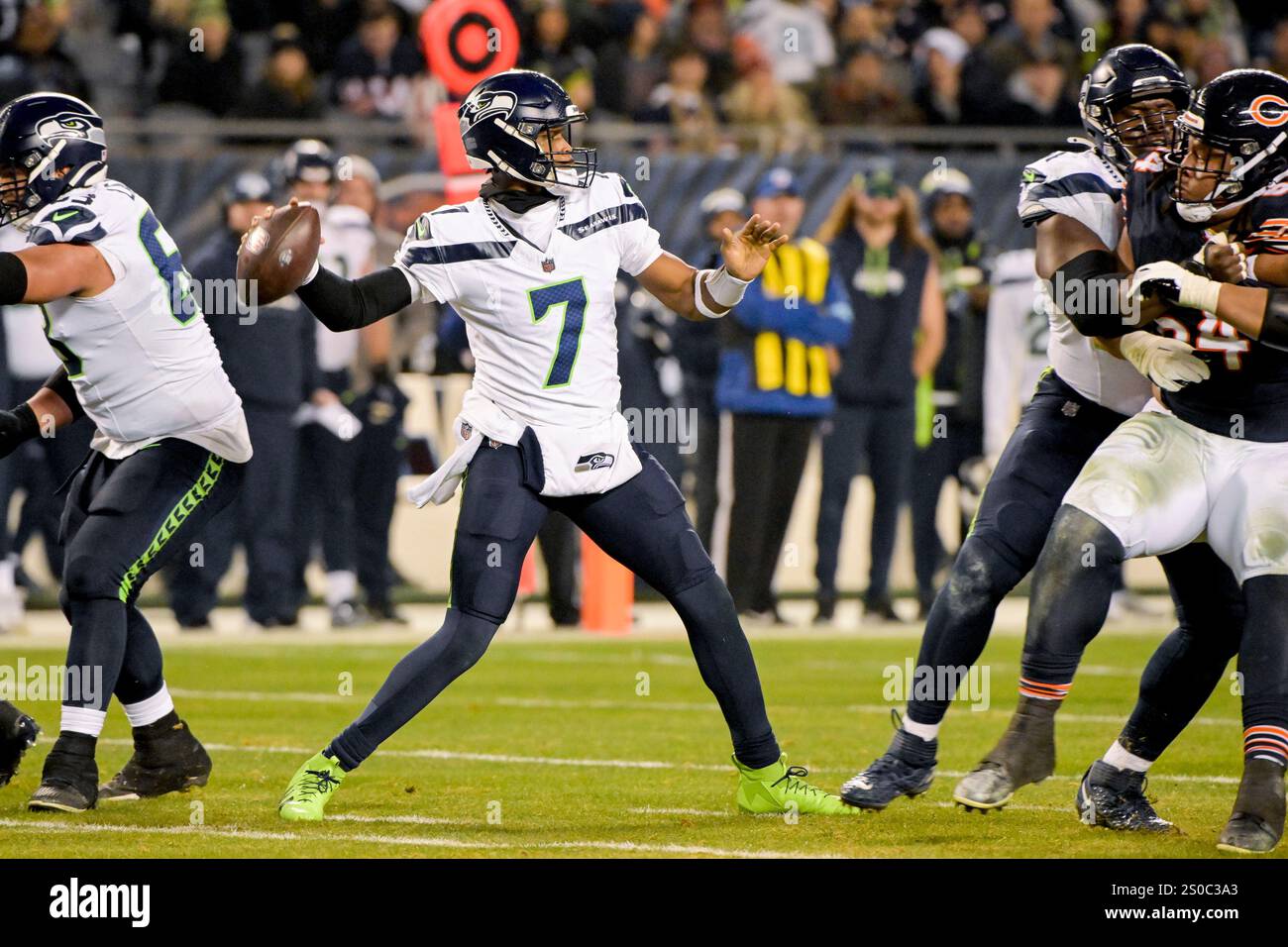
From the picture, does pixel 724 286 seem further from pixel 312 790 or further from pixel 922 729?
pixel 312 790

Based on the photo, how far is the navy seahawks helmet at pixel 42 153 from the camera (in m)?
6.19

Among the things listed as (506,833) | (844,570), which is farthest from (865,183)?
(506,833)

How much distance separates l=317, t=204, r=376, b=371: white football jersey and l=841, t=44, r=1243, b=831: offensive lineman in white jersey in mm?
6260

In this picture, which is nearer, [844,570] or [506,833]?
[506,833]

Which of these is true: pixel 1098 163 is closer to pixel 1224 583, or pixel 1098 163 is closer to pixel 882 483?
pixel 1224 583

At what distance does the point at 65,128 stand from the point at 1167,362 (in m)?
3.42

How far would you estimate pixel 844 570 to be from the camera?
1404cm

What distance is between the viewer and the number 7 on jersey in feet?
19.2

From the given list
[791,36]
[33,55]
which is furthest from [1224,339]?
[791,36]

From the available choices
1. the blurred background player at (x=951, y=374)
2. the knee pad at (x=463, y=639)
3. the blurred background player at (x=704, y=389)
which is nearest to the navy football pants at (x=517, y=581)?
the knee pad at (x=463, y=639)

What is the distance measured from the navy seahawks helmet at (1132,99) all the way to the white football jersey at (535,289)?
4.64 feet

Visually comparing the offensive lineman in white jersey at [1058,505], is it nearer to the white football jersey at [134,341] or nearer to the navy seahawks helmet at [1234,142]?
the navy seahawks helmet at [1234,142]

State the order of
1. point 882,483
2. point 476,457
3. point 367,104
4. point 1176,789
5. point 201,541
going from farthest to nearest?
point 367,104, point 882,483, point 201,541, point 1176,789, point 476,457

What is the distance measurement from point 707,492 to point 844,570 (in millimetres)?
2066
